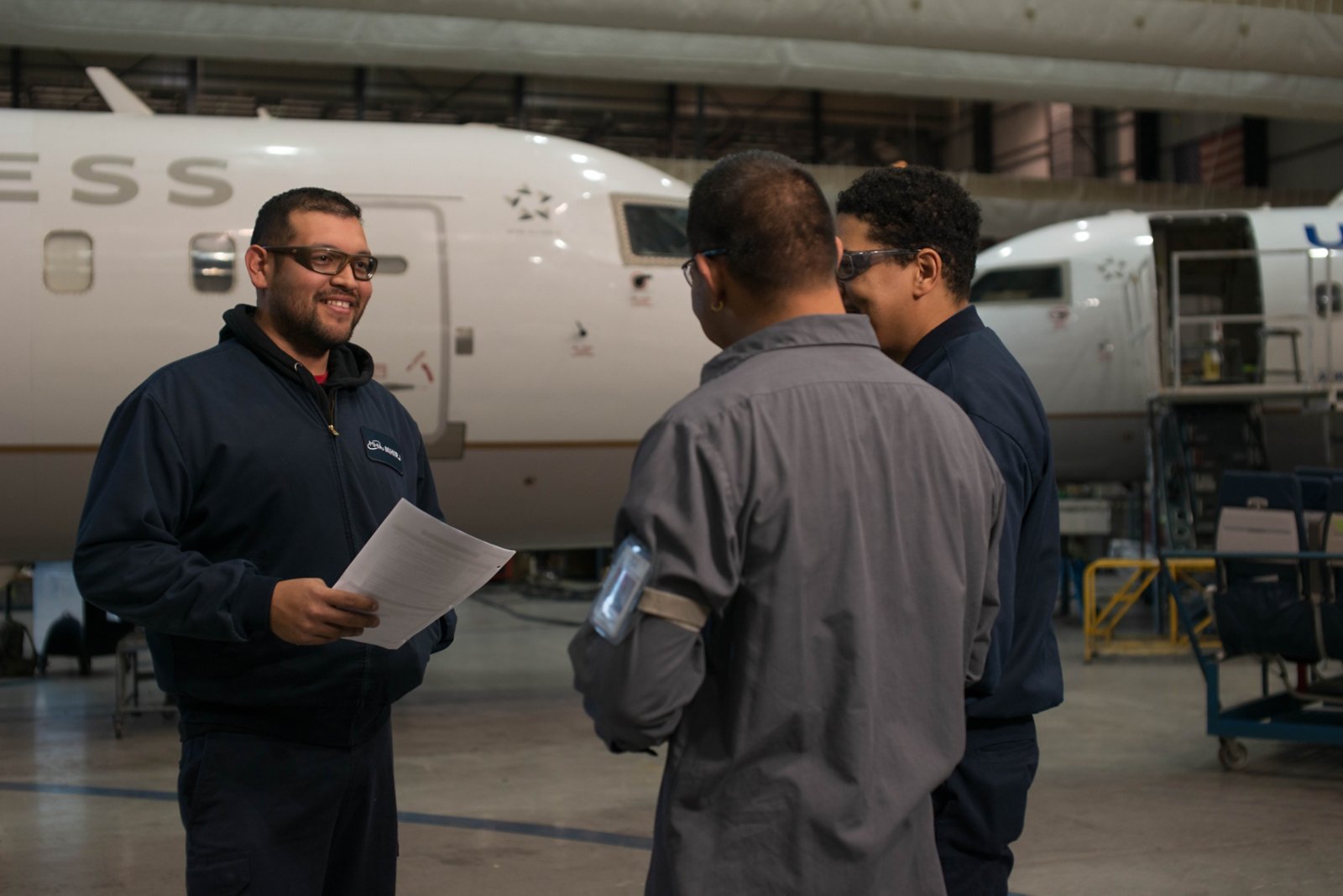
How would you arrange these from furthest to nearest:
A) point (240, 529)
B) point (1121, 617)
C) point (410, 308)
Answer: point (1121, 617) → point (410, 308) → point (240, 529)

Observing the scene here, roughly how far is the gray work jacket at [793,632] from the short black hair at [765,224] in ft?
0.30

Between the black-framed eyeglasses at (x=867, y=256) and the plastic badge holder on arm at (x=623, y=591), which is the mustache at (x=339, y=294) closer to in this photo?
the black-framed eyeglasses at (x=867, y=256)

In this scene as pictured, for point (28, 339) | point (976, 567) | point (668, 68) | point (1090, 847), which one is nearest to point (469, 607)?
point (668, 68)

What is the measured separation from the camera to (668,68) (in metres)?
13.3

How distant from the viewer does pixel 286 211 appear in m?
3.16

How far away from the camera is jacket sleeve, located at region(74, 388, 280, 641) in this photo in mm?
2736

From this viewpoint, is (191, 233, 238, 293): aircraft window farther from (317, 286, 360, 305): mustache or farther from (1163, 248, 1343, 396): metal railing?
(1163, 248, 1343, 396): metal railing

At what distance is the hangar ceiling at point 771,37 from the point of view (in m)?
11.7

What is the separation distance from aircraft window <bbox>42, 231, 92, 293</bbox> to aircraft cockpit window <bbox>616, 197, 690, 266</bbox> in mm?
3426

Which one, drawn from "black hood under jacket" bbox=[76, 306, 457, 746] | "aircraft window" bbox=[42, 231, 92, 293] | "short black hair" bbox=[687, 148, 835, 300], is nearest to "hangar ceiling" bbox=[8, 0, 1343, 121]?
"aircraft window" bbox=[42, 231, 92, 293]

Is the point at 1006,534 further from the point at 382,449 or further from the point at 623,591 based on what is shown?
the point at 382,449

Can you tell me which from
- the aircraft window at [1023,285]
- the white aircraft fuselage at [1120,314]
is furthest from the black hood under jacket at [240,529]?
the aircraft window at [1023,285]

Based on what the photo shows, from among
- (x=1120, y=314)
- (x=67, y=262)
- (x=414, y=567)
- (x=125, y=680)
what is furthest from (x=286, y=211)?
(x=1120, y=314)

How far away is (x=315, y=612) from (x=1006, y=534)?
4.81ft
